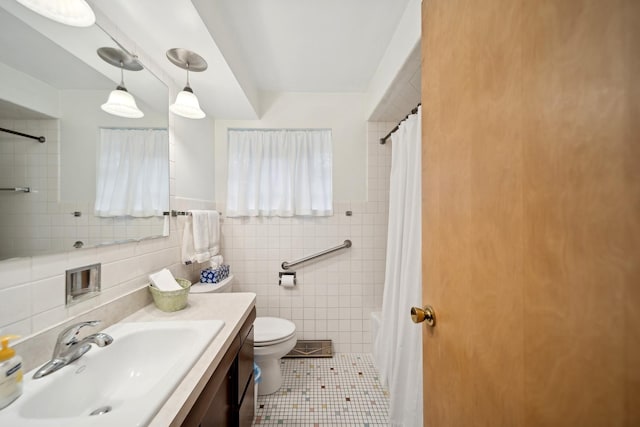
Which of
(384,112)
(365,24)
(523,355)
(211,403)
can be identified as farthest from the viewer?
(384,112)

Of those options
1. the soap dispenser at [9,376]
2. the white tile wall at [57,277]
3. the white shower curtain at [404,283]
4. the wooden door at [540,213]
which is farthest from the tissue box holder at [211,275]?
the wooden door at [540,213]

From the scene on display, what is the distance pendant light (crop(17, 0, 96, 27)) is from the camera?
0.67m

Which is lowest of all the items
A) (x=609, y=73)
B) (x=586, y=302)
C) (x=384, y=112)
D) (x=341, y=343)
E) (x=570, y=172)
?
(x=341, y=343)

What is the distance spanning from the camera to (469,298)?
0.57 meters

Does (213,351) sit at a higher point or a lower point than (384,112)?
lower

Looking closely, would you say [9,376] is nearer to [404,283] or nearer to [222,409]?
[222,409]

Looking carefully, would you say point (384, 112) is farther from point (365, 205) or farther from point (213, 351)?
point (213, 351)

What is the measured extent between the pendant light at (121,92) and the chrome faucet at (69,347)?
2.76ft

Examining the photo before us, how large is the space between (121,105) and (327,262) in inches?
68.1

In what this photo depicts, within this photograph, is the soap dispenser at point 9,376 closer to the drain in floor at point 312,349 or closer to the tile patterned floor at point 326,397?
the tile patterned floor at point 326,397

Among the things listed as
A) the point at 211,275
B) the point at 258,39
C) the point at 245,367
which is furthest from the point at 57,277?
the point at 258,39

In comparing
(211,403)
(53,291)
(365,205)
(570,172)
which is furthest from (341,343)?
(570,172)

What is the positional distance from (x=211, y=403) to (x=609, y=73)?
1165 mm

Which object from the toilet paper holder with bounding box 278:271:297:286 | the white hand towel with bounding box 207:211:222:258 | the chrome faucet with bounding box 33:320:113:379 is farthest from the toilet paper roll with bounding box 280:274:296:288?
the chrome faucet with bounding box 33:320:113:379
